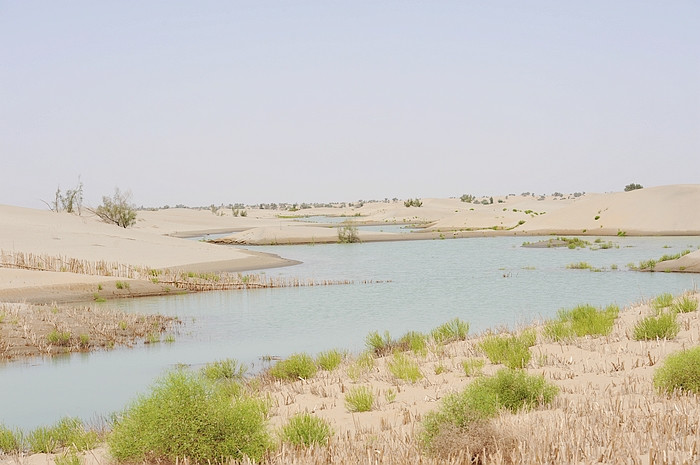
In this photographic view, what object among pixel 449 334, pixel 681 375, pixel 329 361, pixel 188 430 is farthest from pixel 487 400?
pixel 449 334

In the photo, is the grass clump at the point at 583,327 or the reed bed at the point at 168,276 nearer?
the grass clump at the point at 583,327

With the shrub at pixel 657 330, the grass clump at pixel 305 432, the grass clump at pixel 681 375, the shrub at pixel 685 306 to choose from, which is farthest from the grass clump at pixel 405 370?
the shrub at pixel 685 306

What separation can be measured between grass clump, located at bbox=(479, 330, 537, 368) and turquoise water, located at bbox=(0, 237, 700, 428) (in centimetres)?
525

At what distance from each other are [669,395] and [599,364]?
2.61 meters

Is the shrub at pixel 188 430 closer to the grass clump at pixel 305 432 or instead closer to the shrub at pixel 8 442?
the grass clump at pixel 305 432

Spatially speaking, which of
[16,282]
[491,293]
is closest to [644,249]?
[491,293]

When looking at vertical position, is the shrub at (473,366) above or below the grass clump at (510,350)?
below

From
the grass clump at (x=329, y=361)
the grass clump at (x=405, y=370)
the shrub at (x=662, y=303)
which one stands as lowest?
the grass clump at (x=329, y=361)

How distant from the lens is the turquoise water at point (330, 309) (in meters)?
15.0

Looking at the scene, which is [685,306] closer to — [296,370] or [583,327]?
[583,327]

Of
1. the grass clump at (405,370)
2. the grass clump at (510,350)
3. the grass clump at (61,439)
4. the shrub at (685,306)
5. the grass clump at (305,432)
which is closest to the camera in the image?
the grass clump at (305,432)

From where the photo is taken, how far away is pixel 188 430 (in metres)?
7.39

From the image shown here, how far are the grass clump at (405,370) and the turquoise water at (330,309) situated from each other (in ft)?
15.3

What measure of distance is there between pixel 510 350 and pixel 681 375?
3.57 meters
